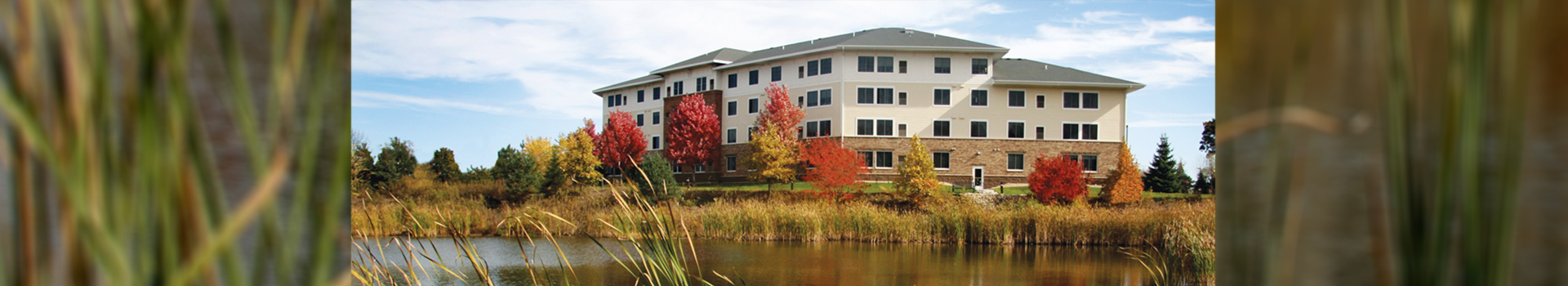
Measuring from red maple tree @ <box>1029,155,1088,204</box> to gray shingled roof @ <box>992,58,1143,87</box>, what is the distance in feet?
16.2

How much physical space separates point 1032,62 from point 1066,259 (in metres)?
18.2

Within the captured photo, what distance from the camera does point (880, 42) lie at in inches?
1025

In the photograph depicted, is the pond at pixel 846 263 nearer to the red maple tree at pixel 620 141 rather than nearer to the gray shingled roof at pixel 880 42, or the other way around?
the red maple tree at pixel 620 141

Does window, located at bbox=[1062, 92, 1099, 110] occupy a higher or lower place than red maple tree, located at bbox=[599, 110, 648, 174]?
higher

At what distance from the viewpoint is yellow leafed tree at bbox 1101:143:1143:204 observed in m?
21.2

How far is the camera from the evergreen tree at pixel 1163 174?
25641mm

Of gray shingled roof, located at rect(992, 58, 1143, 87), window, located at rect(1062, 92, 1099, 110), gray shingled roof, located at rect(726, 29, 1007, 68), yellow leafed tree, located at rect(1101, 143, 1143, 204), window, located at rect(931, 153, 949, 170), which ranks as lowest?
yellow leafed tree, located at rect(1101, 143, 1143, 204)

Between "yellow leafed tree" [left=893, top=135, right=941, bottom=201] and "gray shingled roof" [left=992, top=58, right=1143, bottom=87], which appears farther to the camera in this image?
"gray shingled roof" [left=992, top=58, right=1143, bottom=87]

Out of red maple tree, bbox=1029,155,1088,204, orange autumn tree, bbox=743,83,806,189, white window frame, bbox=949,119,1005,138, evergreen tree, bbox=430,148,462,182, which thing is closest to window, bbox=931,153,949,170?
white window frame, bbox=949,119,1005,138

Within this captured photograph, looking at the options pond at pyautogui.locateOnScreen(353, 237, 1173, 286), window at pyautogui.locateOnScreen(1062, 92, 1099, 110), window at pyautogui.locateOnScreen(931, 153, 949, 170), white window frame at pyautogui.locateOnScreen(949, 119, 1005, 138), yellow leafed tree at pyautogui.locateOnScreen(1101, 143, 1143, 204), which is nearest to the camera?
pond at pyautogui.locateOnScreen(353, 237, 1173, 286)

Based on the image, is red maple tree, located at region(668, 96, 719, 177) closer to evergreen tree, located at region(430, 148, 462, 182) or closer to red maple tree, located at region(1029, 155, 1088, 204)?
evergreen tree, located at region(430, 148, 462, 182)
